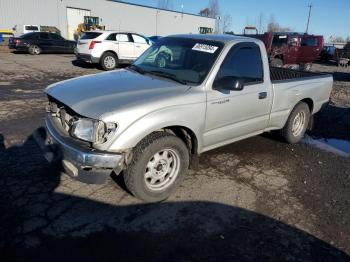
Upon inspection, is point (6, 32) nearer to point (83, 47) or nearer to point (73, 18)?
point (73, 18)

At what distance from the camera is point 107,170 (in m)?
3.31

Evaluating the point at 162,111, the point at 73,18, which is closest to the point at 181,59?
the point at 162,111

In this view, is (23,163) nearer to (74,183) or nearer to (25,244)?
(74,183)

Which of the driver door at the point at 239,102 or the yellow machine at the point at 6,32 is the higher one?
the yellow machine at the point at 6,32

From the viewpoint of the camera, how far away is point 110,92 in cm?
365

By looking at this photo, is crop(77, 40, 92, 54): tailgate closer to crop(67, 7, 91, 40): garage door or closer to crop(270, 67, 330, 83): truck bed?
crop(270, 67, 330, 83): truck bed

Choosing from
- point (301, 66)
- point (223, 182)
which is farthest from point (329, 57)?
point (223, 182)

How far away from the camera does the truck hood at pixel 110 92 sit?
3.34 meters

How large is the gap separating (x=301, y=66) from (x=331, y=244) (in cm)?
1762

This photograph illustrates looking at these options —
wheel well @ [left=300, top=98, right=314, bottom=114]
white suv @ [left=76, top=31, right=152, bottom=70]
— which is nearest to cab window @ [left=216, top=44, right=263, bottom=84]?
wheel well @ [left=300, top=98, right=314, bottom=114]

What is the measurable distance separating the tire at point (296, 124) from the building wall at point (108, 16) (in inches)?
1300

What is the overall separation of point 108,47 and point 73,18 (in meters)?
24.8

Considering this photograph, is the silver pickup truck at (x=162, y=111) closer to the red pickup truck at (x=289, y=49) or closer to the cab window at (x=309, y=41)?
the red pickup truck at (x=289, y=49)

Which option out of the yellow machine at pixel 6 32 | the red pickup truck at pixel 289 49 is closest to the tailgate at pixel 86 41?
the red pickup truck at pixel 289 49
